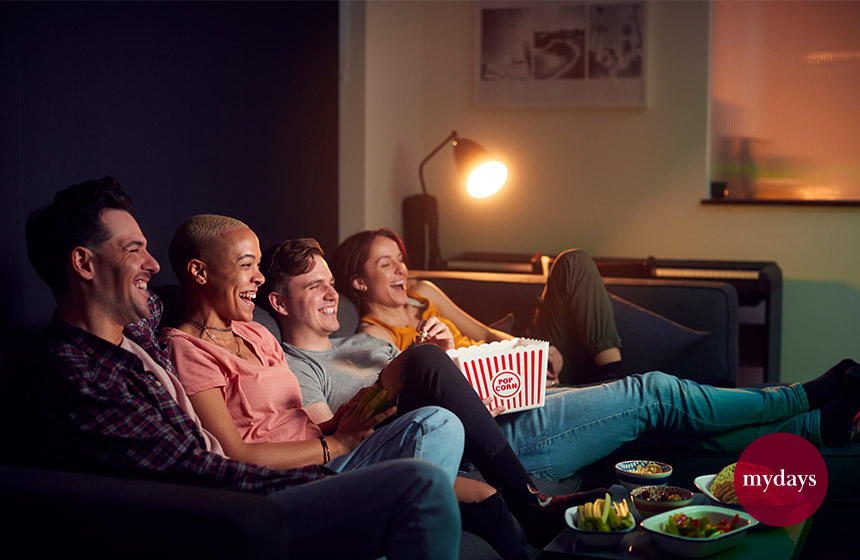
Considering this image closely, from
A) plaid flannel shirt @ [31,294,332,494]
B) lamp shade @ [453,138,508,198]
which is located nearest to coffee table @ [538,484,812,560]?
plaid flannel shirt @ [31,294,332,494]

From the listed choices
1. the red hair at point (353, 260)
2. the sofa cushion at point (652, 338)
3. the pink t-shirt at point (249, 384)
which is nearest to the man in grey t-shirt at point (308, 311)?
the pink t-shirt at point (249, 384)

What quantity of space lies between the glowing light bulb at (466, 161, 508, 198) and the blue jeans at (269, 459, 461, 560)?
8.60 feet

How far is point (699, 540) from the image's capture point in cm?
145

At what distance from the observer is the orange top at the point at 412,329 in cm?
262

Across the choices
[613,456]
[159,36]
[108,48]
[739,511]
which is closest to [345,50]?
[159,36]

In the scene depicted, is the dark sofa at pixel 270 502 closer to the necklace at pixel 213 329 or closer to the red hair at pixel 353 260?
the red hair at pixel 353 260

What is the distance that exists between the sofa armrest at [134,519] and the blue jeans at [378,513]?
102 millimetres

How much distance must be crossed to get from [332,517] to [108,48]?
1.55 metres

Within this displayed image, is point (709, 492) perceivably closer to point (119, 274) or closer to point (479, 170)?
point (119, 274)

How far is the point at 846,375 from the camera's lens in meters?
2.19

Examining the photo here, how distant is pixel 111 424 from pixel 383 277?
1350 mm

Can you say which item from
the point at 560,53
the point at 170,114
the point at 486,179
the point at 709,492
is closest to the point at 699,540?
the point at 709,492

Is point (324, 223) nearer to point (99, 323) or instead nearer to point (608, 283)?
point (608, 283)

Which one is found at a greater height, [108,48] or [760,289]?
[108,48]
